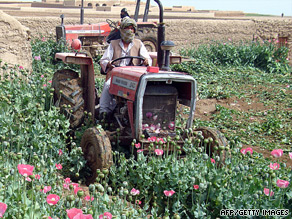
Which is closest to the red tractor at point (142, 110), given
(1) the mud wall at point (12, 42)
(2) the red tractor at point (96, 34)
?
(1) the mud wall at point (12, 42)

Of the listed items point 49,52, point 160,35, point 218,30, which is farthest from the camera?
point 218,30

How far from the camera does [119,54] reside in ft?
19.7

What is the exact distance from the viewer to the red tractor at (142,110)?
4879 mm

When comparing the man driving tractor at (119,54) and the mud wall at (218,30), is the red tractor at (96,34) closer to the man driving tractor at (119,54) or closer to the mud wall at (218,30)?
the mud wall at (218,30)

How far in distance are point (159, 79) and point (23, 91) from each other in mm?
2082

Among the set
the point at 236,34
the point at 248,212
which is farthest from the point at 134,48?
the point at 236,34

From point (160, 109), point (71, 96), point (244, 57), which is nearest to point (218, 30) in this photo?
point (244, 57)

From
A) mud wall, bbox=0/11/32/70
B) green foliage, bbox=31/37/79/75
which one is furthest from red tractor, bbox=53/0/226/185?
green foliage, bbox=31/37/79/75

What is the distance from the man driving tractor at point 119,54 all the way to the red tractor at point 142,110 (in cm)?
15

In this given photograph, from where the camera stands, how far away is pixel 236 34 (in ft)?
60.8

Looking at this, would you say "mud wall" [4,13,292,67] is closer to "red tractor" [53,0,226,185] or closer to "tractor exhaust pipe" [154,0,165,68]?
"tractor exhaust pipe" [154,0,165,68]

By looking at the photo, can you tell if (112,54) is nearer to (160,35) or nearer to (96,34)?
(160,35)

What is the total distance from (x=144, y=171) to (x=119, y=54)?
6.85 feet

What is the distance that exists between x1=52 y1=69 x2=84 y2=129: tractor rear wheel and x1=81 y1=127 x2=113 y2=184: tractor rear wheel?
2.55ft
